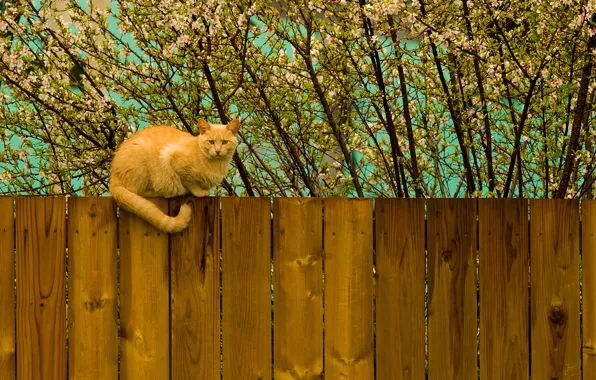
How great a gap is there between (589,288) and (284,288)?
1.34 metres

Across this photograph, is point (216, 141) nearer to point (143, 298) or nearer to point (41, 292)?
point (143, 298)

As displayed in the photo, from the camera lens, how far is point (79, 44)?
5.79 meters

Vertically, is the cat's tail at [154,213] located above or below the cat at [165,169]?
below

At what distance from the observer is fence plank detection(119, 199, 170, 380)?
325 centimetres

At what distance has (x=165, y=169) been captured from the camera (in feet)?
11.5

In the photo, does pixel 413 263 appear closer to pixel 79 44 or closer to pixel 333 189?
pixel 333 189

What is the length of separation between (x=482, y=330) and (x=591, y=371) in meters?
0.53

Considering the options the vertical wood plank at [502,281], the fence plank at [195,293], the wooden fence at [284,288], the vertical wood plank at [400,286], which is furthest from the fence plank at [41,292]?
the vertical wood plank at [502,281]

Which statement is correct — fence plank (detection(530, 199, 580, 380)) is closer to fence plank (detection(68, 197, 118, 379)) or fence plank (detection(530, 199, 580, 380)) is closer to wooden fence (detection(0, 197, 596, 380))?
wooden fence (detection(0, 197, 596, 380))

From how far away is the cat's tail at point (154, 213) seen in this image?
10.5 feet

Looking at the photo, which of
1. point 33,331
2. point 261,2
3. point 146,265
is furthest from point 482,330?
point 261,2

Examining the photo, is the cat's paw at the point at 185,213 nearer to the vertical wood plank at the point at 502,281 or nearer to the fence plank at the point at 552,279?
the vertical wood plank at the point at 502,281

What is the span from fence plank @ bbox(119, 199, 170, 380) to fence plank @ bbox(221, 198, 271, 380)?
0.85 ft

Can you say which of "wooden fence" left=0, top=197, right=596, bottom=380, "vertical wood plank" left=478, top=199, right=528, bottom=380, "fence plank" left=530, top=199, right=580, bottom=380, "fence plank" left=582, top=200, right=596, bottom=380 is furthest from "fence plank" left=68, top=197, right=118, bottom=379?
"fence plank" left=582, top=200, right=596, bottom=380
